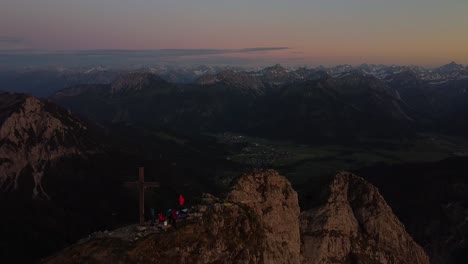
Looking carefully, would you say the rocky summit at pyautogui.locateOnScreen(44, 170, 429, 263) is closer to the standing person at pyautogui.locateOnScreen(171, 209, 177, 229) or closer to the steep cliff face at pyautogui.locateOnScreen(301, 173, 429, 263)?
the steep cliff face at pyautogui.locateOnScreen(301, 173, 429, 263)

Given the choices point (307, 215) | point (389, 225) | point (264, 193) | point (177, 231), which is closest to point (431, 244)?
point (389, 225)

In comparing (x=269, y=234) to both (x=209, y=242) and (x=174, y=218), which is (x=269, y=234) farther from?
(x=174, y=218)

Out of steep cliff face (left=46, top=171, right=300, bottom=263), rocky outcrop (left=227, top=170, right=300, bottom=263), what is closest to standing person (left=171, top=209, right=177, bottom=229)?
steep cliff face (left=46, top=171, right=300, bottom=263)

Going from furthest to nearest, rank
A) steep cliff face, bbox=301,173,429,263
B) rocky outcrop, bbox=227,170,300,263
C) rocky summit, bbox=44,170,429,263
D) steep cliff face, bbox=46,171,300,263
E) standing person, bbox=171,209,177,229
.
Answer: steep cliff face, bbox=301,173,429,263
rocky outcrop, bbox=227,170,300,263
standing person, bbox=171,209,177,229
rocky summit, bbox=44,170,429,263
steep cliff face, bbox=46,171,300,263

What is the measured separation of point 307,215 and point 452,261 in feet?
366

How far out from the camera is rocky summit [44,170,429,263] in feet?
162

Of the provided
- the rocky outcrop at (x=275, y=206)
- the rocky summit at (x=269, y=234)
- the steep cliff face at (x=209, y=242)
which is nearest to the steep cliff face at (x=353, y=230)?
the rocky summit at (x=269, y=234)

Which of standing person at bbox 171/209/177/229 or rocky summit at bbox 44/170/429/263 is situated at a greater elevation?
standing person at bbox 171/209/177/229

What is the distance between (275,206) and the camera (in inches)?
2901

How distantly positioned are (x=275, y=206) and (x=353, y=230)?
20.4 metres

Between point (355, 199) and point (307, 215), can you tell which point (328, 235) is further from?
point (355, 199)

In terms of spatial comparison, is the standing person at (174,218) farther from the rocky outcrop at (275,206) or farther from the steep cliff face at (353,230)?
the steep cliff face at (353,230)

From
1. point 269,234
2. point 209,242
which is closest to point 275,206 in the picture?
point 269,234

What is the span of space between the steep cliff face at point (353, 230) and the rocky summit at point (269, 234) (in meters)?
0.17
